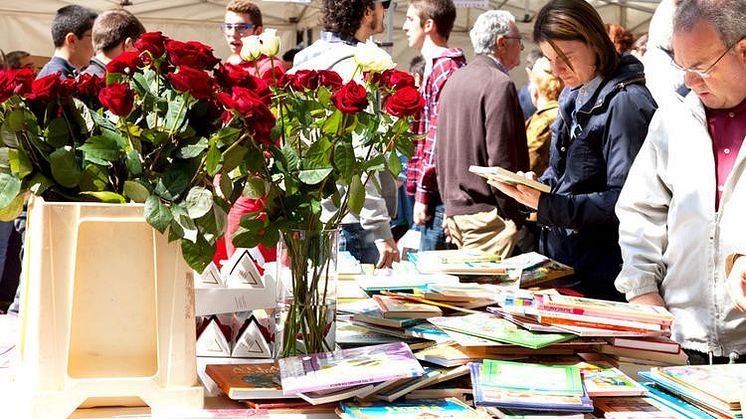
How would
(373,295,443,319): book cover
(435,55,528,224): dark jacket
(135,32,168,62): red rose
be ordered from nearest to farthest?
(135,32,168,62): red rose < (373,295,443,319): book cover < (435,55,528,224): dark jacket

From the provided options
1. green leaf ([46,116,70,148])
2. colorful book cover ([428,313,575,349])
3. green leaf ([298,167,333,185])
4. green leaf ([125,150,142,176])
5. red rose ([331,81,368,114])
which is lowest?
colorful book cover ([428,313,575,349])

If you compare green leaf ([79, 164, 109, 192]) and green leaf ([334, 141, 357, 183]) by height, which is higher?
green leaf ([334, 141, 357, 183])

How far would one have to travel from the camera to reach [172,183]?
1.36 metres

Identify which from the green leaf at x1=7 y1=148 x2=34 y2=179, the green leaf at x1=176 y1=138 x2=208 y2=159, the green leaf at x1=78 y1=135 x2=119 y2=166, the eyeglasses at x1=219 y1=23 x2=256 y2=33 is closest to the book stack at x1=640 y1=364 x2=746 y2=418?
the green leaf at x1=176 y1=138 x2=208 y2=159

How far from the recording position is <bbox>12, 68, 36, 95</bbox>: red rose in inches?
52.5

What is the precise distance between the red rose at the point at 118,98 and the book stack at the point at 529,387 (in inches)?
25.5

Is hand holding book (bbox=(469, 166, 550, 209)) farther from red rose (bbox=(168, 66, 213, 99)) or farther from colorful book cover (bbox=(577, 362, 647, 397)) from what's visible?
red rose (bbox=(168, 66, 213, 99))

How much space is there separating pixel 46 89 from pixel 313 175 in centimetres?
42

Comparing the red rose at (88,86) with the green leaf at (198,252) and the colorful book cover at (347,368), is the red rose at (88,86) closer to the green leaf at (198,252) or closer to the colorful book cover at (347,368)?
the green leaf at (198,252)

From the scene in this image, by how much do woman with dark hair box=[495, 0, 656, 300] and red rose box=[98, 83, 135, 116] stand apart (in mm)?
1484

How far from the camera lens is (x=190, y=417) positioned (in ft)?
4.45

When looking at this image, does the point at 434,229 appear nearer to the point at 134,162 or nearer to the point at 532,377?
the point at 532,377

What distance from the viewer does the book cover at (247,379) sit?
1415mm

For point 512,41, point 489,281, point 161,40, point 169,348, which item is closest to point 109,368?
point 169,348
